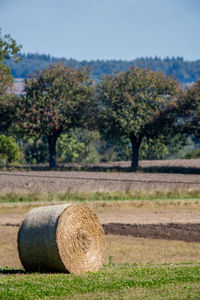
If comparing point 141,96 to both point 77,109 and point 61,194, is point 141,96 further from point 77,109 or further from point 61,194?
point 61,194

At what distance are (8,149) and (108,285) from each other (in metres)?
53.4

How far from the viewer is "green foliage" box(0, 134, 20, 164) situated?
64.1m

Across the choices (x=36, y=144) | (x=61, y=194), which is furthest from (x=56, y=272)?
(x=36, y=144)

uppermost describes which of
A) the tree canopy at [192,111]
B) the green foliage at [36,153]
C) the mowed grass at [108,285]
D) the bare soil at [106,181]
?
the tree canopy at [192,111]

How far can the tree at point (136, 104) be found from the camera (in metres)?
59.1

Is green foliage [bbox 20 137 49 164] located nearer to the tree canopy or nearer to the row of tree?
the row of tree

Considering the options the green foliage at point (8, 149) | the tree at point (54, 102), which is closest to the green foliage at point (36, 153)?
the green foliage at point (8, 149)

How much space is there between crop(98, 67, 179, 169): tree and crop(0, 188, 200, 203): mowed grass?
66.2 ft

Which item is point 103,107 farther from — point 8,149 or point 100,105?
point 8,149

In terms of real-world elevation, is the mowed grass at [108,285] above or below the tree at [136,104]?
below

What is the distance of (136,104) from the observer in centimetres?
6047

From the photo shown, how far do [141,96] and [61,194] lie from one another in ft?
86.6

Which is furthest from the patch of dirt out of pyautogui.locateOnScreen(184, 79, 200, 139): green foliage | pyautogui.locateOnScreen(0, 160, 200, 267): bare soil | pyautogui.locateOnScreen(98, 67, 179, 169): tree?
pyautogui.locateOnScreen(98, 67, 179, 169): tree

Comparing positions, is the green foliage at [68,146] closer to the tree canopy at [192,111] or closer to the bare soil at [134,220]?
the tree canopy at [192,111]
